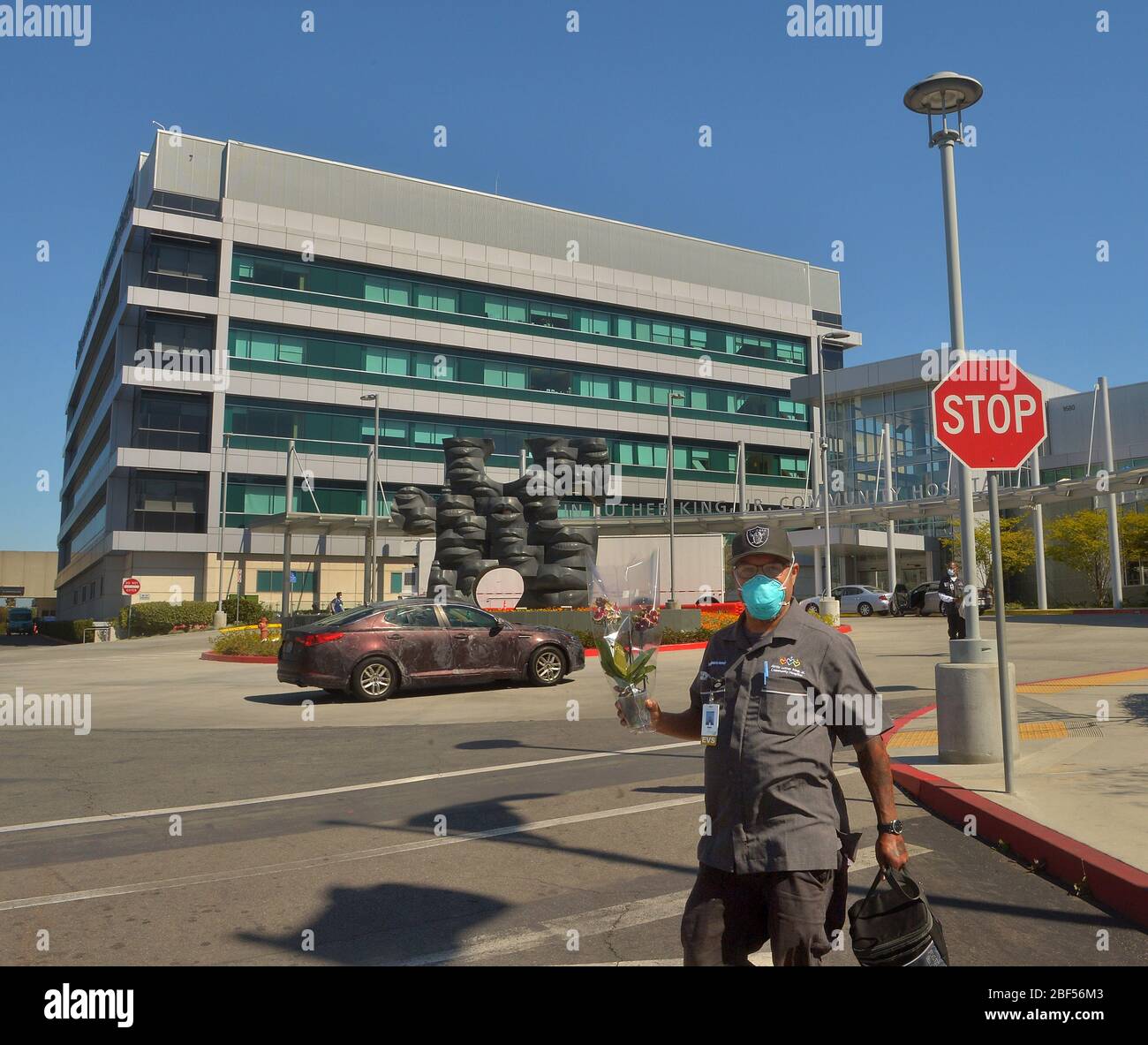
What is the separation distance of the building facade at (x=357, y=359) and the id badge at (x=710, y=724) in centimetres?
3966

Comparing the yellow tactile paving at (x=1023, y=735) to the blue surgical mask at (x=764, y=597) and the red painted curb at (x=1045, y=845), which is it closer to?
the red painted curb at (x=1045, y=845)

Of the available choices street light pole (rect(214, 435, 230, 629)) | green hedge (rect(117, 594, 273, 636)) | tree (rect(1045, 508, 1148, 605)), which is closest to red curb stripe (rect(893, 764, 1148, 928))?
street light pole (rect(214, 435, 230, 629))

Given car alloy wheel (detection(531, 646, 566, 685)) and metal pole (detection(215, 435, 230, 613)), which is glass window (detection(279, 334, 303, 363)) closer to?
metal pole (detection(215, 435, 230, 613))

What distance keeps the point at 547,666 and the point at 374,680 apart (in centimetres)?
296

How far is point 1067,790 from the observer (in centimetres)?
686

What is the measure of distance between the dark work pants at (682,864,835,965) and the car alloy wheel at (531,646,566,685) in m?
12.5

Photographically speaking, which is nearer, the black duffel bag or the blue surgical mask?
the black duffel bag

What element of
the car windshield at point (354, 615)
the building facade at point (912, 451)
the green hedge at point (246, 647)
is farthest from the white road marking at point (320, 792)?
the building facade at point (912, 451)

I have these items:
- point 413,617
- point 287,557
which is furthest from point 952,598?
point 287,557

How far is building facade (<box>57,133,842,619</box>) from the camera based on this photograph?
49344 mm

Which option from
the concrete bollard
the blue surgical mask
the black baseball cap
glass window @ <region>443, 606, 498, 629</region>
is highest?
the black baseball cap

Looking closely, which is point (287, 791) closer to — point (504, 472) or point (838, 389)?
point (504, 472)

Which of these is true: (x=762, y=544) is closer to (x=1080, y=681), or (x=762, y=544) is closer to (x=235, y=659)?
(x=1080, y=681)

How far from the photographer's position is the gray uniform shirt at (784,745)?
9.47 feet
